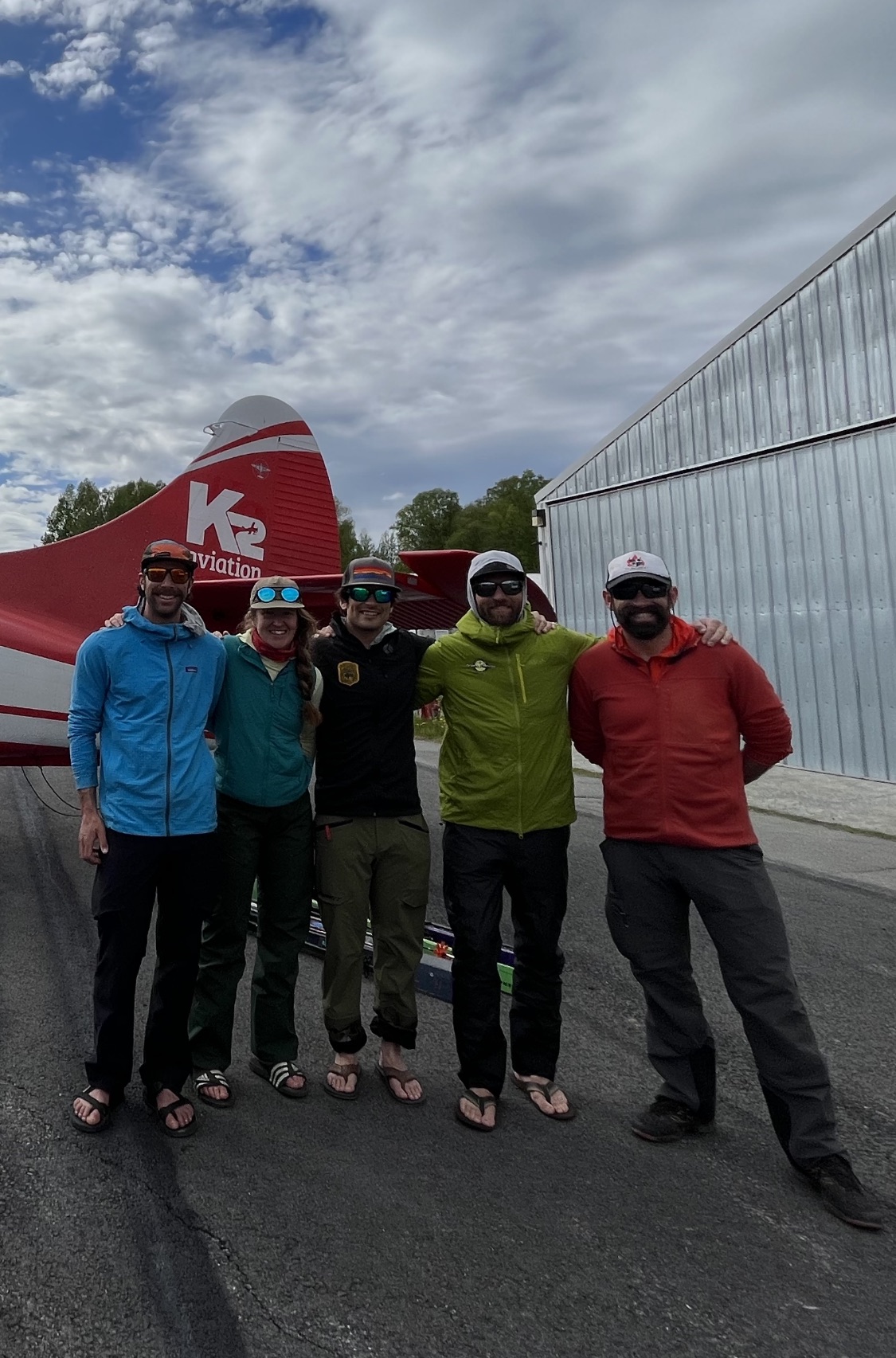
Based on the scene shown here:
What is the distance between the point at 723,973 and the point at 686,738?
734 mm

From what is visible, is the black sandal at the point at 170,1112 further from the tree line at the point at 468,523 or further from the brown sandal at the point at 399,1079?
the tree line at the point at 468,523

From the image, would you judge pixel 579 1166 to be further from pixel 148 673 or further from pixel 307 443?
pixel 307 443

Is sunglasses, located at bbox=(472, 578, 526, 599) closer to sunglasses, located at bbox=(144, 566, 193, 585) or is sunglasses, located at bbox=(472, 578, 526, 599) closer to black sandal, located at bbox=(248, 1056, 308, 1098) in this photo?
sunglasses, located at bbox=(144, 566, 193, 585)

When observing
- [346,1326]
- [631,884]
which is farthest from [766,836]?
[346,1326]

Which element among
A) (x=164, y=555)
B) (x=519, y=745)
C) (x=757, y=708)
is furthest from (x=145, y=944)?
(x=757, y=708)

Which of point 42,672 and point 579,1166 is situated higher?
point 42,672

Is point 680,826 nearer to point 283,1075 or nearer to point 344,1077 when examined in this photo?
point 344,1077

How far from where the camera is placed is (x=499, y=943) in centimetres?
294

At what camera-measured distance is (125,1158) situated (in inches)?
101

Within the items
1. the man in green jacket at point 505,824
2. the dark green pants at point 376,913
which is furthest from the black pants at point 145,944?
the man in green jacket at point 505,824

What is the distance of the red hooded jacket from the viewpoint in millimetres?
2719

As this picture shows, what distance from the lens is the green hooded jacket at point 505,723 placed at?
9.75 ft

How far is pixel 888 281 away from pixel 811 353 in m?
1.22

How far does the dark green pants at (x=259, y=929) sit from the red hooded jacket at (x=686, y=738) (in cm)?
114
